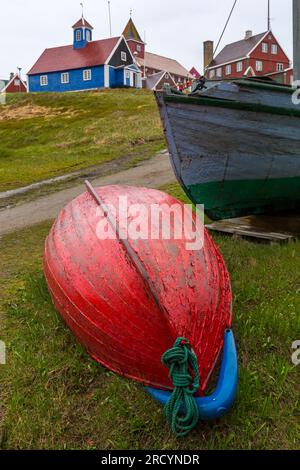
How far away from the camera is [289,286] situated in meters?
3.64

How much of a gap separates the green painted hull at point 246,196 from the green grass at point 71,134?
6.36 metres

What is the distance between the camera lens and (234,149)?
484 cm

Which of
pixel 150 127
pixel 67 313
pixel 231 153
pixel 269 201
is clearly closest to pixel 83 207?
pixel 67 313

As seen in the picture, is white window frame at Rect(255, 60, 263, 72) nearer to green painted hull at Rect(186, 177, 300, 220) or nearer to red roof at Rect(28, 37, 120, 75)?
red roof at Rect(28, 37, 120, 75)

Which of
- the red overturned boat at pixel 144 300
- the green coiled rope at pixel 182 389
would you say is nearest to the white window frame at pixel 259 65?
the red overturned boat at pixel 144 300

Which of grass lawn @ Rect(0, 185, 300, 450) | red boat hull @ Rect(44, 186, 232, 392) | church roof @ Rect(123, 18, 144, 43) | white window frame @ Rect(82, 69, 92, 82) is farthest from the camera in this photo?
church roof @ Rect(123, 18, 144, 43)

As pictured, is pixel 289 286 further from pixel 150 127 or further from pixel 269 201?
pixel 150 127

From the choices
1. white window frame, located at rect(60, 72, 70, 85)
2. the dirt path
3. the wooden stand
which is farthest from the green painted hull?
white window frame, located at rect(60, 72, 70, 85)

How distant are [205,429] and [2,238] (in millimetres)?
4354

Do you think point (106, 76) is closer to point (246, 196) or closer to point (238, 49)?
point (238, 49)

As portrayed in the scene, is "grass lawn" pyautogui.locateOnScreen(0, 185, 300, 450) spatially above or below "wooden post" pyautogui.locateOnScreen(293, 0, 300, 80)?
below

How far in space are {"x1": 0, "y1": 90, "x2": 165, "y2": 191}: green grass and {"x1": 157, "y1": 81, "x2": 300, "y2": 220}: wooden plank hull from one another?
645 centimetres

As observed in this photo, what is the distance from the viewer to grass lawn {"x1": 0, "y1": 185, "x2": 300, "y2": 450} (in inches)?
88.3
